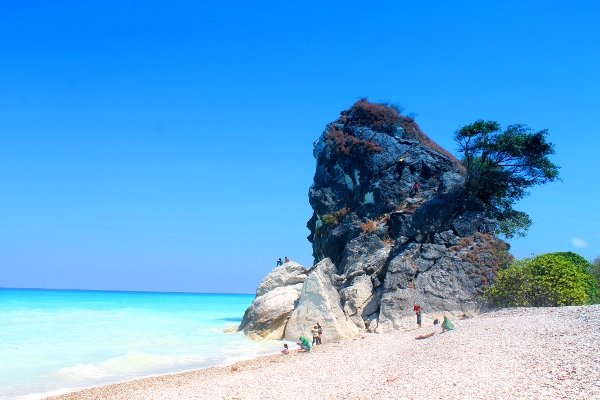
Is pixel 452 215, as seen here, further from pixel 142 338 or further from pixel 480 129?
pixel 142 338

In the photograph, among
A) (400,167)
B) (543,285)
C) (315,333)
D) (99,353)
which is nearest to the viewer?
(315,333)

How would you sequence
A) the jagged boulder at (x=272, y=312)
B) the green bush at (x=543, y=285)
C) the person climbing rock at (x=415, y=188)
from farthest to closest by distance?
the person climbing rock at (x=415, y=188) < the jagged boulder at (x=272, y=312) < the green bush at (x=543, y=285)

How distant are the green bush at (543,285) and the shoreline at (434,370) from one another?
429 cm

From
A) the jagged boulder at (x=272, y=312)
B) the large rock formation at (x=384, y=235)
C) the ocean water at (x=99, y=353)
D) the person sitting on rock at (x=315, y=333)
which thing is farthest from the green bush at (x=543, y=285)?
the ocean water at (x=99, y=353)

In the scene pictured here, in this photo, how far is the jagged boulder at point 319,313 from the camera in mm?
26062

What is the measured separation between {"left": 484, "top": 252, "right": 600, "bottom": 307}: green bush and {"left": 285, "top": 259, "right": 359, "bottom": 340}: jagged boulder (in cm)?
831

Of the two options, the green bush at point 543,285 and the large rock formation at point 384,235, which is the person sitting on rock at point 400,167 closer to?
the large rock formation at point 384,235

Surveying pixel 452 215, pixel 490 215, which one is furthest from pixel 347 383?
pixel 490 215

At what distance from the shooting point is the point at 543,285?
25.8 meters

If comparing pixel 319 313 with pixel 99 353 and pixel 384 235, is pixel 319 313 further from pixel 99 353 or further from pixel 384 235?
pixel 99 353

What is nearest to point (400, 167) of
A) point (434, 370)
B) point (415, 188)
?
point (415, 188)

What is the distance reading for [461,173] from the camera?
35.8 metres

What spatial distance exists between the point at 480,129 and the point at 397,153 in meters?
6.49

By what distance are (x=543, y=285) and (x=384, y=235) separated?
10979 millimetres
